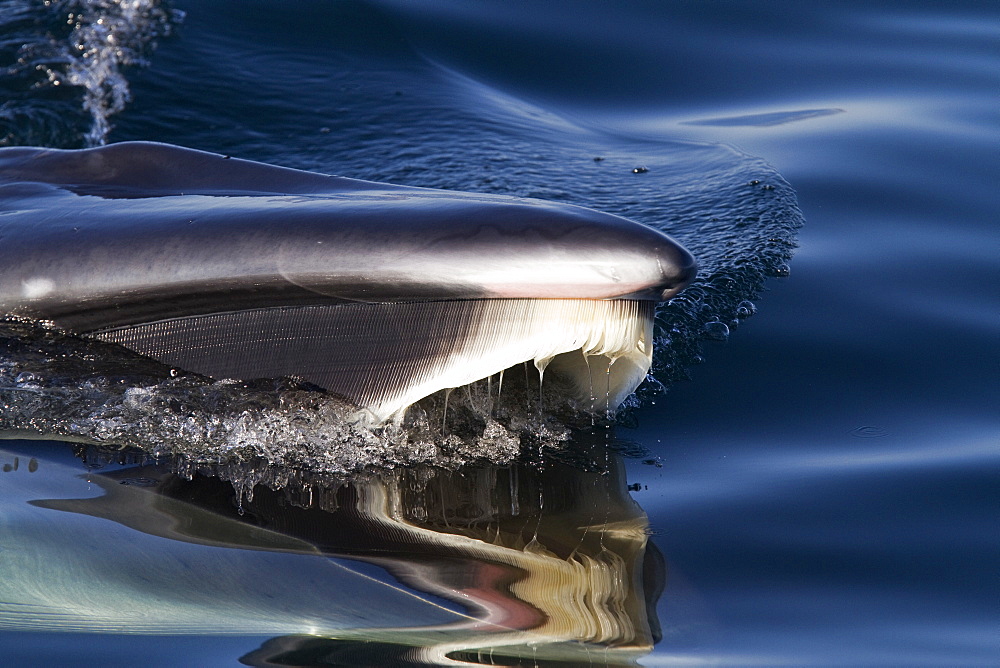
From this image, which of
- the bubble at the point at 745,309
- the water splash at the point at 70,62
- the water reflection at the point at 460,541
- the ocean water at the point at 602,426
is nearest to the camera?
the water reflection at the point at 460,541

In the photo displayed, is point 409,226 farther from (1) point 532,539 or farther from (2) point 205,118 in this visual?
(2) point 205,118

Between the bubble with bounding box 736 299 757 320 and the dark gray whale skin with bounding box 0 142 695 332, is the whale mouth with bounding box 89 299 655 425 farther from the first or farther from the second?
the bubble with bounding box 736 299 757 320

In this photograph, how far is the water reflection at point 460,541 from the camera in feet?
8.15

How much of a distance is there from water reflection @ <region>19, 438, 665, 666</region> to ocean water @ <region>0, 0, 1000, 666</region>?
0.01 m

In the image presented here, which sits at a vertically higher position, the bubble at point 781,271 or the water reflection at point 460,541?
the bubble at point 781,271

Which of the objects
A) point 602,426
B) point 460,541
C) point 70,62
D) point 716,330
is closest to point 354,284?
point 460,541

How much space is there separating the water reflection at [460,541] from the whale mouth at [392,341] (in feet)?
0.95

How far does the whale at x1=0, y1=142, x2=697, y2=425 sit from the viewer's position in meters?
3.04

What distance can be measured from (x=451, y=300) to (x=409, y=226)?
0.23m

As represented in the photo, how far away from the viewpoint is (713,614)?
8.84 feet

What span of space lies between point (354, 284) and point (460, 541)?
28.9 inches

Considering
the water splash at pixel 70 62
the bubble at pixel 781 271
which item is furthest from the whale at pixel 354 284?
the water splash at pixel 70 62

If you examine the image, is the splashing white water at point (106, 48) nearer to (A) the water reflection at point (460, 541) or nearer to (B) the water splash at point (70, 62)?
(B) the water splash at point (70, 62)

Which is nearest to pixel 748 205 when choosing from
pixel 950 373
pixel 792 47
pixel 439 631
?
pixel 950 373
